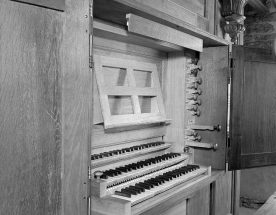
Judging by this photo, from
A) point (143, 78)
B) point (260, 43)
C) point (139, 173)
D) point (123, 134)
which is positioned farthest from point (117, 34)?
point (260, 43)

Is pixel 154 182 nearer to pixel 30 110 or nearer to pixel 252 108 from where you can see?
pixel 30 110

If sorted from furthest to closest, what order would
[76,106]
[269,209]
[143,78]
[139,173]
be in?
[143,78] → [139,173] → [269,209] → [76,106]

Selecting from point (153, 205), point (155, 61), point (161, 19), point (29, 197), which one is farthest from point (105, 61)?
point (29, 197)

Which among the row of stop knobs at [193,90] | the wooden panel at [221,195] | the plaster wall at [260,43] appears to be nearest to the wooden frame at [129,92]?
the row of stop knobs at [193,90]

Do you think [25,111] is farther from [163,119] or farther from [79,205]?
[163,119]

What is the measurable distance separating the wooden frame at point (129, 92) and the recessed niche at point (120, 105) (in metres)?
0.05

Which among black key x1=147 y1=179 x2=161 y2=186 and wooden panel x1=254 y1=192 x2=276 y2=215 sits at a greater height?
black key x1=147 y1=179 x2=161 y2=186

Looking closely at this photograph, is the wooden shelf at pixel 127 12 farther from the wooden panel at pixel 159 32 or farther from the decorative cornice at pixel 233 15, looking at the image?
the decorative cornice at pixel 233 15

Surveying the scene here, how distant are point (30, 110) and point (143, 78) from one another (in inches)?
69.1

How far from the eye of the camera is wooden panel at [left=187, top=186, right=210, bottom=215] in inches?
127

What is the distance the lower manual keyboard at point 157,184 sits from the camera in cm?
208

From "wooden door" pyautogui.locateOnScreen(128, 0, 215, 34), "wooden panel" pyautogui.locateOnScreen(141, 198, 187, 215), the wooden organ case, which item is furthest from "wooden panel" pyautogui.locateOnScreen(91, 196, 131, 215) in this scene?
"wooden door" pyautogui.locateOnScreen(128, 0, 215, 34)

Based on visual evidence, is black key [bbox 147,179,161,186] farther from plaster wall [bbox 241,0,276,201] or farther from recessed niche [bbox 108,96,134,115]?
plaster wall [bbox 241,0,276,201]

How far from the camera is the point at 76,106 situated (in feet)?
5.49
